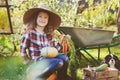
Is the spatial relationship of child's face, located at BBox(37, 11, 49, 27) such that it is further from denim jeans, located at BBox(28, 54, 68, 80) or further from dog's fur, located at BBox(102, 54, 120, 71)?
dog's fur, located at BBox(102, 54, 120, 71)

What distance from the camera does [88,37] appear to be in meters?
3.93

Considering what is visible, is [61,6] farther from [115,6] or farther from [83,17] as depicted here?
[115,6]

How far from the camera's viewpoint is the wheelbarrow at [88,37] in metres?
3.89

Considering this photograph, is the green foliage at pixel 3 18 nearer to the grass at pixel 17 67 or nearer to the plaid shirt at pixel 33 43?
the grass at pixel 17 67

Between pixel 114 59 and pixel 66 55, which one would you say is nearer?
pixel 66 55

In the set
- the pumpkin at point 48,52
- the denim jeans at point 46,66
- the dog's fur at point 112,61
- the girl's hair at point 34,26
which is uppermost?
the girl's hair at point 34,26

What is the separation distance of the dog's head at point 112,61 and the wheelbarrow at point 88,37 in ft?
0.38

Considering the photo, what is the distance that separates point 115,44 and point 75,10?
0.63 meters

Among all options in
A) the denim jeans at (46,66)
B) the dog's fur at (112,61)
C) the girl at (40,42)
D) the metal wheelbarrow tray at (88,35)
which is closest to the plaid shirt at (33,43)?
the girl at (40,42)

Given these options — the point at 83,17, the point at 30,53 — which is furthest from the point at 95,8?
the point at 30,53

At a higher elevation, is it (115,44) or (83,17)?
(83,17)

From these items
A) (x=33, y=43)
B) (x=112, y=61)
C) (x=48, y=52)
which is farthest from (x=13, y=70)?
(x=112, y=61)

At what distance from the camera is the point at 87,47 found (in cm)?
409

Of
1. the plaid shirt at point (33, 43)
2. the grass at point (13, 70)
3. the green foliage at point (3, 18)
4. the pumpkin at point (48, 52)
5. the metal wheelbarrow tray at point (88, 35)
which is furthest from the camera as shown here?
the green foliage at point (3, 18)
